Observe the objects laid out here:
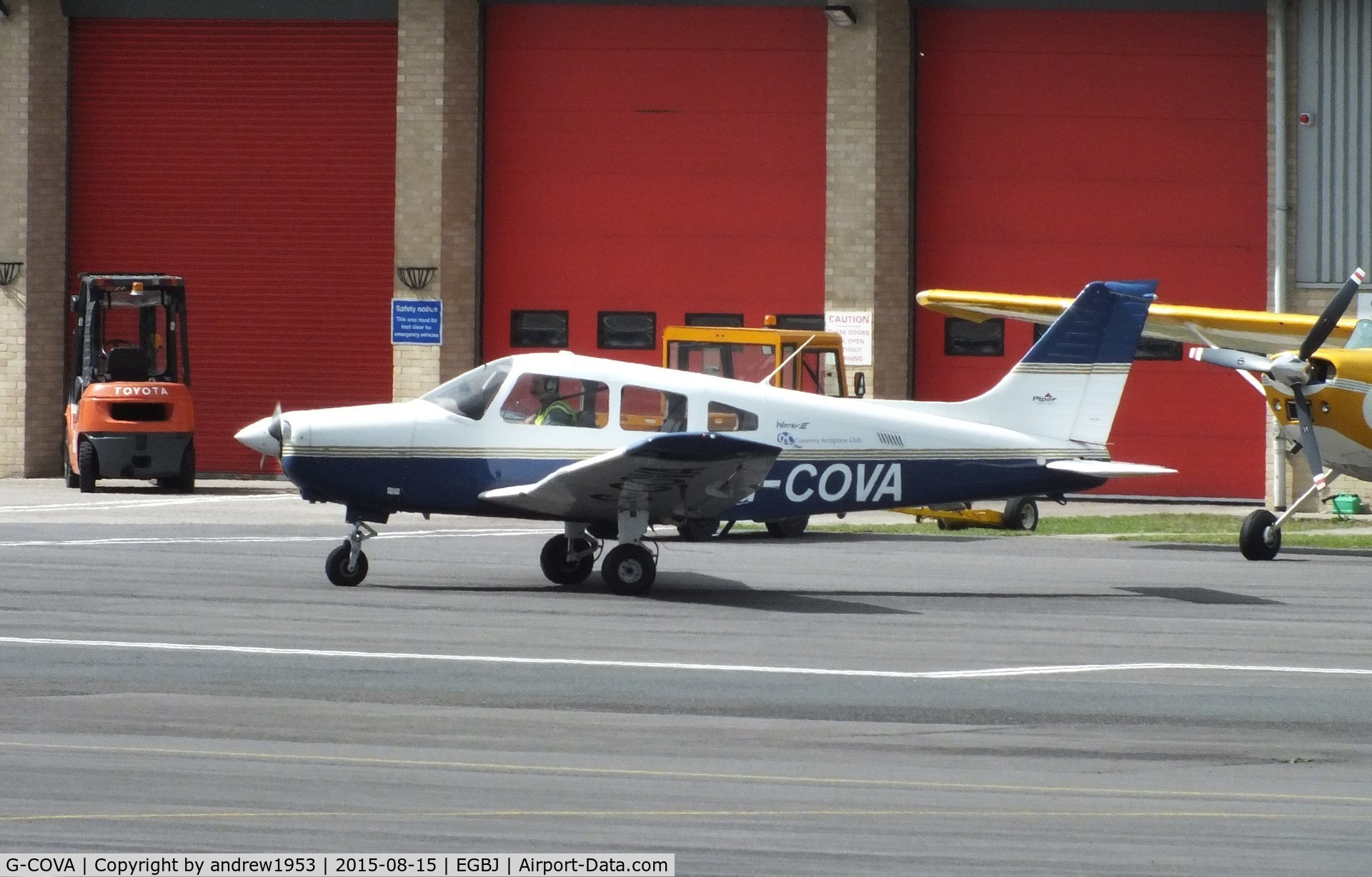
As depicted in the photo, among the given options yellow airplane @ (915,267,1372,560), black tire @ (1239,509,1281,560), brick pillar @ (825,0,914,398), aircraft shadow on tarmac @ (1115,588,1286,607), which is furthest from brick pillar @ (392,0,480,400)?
aircraft shadow on tarmac @ (1115,588,1286,607)

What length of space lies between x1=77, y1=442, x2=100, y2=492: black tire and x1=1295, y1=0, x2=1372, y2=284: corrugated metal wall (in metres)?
17.8

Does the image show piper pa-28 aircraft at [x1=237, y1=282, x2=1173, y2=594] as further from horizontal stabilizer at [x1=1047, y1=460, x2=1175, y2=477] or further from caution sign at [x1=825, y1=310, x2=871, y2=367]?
caution sign at [x1=825, y1=310, x2=871, y2=367]

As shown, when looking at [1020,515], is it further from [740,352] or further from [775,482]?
[775,482]

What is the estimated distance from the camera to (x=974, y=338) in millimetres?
29422

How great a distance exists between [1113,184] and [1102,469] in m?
14.2

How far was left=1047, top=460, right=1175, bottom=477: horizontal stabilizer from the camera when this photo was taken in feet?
51.6

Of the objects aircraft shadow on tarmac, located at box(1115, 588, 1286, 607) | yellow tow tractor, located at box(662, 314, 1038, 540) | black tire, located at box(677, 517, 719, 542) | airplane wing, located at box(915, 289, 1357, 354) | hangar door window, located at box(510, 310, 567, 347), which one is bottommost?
aircraft shadow on tarmac, located at box(1115, 588, 1286, 607)

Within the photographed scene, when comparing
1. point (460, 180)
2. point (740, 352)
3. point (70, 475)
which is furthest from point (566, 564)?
point (460, 180)

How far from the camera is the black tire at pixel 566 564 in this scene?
1588 cm

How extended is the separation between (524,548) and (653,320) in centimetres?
1092

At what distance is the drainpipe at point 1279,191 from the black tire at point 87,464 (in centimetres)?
1709

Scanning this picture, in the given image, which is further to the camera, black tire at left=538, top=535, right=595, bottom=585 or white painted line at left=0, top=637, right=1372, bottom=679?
black tire at left=538, top=535, right=595, bottom=585

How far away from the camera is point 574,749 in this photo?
8.78m

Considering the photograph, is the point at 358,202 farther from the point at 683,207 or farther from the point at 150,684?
the point at 150,684
